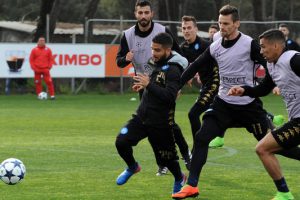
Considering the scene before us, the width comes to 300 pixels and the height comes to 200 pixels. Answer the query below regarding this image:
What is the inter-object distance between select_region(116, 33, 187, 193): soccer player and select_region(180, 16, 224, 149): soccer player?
11.0ft

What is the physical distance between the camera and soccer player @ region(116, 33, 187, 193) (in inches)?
364

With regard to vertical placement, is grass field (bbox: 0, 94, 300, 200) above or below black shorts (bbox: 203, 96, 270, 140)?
below

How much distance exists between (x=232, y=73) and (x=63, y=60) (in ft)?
65.2

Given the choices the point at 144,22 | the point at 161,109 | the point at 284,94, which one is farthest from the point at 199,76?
the point at 284,94

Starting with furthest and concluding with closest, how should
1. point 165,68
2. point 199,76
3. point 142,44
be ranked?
1. point 199,76
2. point 142,44
3. point 165,68

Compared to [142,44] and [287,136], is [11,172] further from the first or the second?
[287,136]

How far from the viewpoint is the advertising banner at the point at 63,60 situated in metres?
28.9

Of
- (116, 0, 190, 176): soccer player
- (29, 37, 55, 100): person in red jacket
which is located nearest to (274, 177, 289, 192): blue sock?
(116, 0, 190, 176): soccer player

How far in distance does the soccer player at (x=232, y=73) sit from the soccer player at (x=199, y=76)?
261cm

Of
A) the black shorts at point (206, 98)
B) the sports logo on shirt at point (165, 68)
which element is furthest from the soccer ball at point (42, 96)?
the sports logo on shirt at point (165, 68)

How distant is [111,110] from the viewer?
23.8 m

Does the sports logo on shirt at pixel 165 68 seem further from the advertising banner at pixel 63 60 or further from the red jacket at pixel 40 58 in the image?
the advertising banner at pixel 63 60

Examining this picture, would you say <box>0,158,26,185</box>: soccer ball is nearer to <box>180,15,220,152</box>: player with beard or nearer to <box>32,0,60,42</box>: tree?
<box>180,15,220,152</box>: player with beard

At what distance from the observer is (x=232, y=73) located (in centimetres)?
1027
